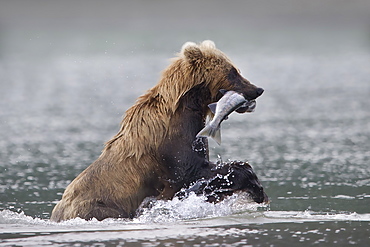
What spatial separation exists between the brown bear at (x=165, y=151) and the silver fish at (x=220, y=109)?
4.3 inches

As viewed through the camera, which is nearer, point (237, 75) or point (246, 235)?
point (246, 235)

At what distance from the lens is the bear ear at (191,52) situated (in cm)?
763

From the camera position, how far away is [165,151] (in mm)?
7531

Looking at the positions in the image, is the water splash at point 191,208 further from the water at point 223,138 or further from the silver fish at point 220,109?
the silver fish at point 220,109

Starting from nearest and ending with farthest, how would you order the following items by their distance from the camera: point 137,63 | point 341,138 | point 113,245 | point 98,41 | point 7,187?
point 113,245
point 7,187
point 341,138
point 137,63
point 98,41

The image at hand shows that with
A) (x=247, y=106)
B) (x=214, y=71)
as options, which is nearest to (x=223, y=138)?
(x=247, y=106)

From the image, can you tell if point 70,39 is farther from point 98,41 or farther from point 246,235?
point 246,235

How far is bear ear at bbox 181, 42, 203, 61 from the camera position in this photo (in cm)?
→ 763

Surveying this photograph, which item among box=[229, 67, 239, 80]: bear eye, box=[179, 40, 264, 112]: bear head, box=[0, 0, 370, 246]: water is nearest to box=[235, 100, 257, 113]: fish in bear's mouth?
box=[179, 40, 264, 112]: bear head

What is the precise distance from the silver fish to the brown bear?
11cm

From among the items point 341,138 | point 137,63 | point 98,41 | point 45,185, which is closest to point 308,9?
point 98,41

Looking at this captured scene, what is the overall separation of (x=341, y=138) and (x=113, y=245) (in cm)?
706

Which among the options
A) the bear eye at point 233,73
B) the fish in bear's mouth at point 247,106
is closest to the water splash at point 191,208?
the fish in bear's mouth at point 247,106

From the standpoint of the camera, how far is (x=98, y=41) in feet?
129
